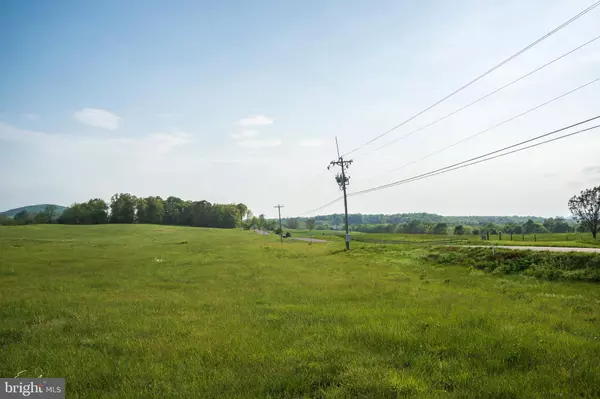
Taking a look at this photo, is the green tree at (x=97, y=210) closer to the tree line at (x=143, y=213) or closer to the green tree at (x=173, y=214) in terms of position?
the tree line at (x=143, y=213)

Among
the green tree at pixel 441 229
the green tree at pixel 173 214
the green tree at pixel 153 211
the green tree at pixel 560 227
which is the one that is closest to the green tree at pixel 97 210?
the green tree at pixel 153 211

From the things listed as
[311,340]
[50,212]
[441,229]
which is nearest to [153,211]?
[50,212]

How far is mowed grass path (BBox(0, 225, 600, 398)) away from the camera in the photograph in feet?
22.3

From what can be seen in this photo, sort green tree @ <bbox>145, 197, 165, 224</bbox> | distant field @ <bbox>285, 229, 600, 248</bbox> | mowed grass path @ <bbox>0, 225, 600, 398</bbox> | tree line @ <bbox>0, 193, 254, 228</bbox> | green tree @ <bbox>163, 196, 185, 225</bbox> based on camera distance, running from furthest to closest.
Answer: green tree @ <bbox>163, 196, 185, 225</bbox> < green tree @ <bbox>145, 197, 165, 224</bbox> < tree line @ <bbox>0, 193, 254, 228</bbox> < distant field @ <bbox>285, 229, 600, 248</bbox> < mowed grass path @ <bbox>0, 225, 600, 398</bbox>

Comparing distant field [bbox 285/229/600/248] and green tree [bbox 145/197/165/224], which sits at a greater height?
green tree [bbox 145/197/165/224]

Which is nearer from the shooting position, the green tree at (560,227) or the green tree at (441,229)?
the green tree at (560,227)

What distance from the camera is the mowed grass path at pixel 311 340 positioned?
6.80 meters

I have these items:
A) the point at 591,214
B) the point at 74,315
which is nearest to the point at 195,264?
the point at 74,315

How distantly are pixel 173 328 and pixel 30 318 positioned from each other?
255 inches

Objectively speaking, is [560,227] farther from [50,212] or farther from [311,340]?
[50,212]

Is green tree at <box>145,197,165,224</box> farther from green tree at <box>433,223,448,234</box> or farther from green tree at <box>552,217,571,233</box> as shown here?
green tree at <box>552,217,571,233</box>

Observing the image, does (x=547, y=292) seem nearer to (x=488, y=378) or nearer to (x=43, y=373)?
(x=488, y=378)

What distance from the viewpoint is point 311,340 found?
31.1ft

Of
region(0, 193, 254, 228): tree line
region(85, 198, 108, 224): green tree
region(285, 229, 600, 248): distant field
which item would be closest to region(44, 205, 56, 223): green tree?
region(0, 193, 254, 228): tree line
